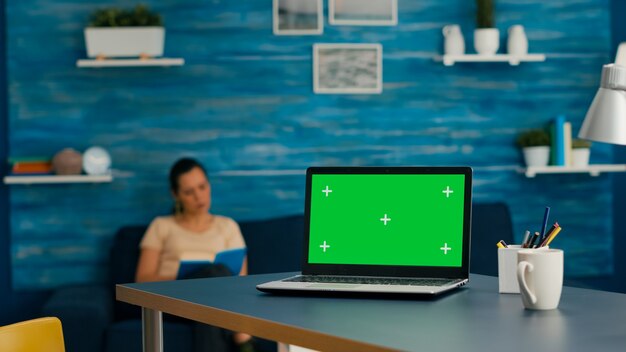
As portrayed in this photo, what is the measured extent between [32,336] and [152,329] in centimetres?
33

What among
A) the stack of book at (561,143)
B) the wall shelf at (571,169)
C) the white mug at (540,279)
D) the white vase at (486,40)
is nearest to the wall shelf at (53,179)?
the white vase at (486,40)

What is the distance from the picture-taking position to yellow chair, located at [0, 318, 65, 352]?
2.27 m

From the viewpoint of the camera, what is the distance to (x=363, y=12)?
4.80 m

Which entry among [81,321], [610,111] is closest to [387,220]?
[610,111]

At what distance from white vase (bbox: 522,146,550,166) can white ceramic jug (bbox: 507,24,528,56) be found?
473 mm

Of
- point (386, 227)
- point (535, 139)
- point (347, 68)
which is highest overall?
point (347, 68)

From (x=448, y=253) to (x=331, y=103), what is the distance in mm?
2795

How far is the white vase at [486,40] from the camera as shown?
468cm

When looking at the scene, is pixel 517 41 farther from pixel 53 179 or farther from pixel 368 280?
pixel 368 280

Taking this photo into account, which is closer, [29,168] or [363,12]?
[29,168]

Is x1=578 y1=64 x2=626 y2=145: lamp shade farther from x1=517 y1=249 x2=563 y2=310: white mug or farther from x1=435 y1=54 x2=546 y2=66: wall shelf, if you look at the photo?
x1=435 y1=54 x2=546 y2=66: wall shelf

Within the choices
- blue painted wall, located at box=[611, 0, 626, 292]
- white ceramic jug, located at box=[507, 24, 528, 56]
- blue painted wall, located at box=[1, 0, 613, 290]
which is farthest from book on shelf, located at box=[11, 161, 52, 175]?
blue painted wall, located at box=[611, 0, 626, 292]

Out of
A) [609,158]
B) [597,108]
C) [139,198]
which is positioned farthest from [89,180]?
[597,108]

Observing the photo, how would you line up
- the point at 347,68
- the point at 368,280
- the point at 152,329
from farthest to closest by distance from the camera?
the point at 347,68
the point at 152,329
the point at 368,280
